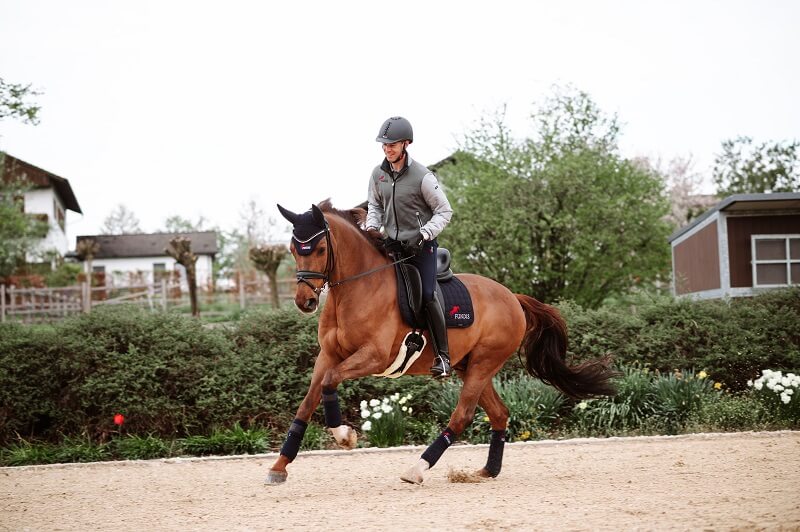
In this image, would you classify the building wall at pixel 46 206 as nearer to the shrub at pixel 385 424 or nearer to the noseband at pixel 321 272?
the shrub at pixel 385 424

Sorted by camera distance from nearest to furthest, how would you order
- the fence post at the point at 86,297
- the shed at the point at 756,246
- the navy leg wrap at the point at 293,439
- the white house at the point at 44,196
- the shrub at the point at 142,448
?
1. the navy leg wrap at the point at 293,439
2. the shrub at the point at 142,448
3. the shed at the point at 756,246
4. the fence post at the point at 86,297
5. the white house at the point at 44,196

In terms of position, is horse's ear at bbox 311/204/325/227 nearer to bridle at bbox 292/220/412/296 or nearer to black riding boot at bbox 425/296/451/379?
bridle at bbox 292/220/412/296

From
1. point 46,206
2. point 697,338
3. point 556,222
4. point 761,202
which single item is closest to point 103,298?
point 46,206

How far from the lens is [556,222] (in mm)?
24188

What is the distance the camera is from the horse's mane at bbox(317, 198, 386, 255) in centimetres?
780

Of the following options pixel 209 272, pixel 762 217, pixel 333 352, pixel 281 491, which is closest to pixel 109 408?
pixel 281 491

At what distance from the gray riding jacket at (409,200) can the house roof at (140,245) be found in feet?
207

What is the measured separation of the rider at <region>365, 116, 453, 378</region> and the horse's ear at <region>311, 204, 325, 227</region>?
79cm

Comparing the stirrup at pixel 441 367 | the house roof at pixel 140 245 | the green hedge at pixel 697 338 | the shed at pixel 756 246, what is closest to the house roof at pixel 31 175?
the house roof at pixel 140 245

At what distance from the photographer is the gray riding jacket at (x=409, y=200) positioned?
7828 mm

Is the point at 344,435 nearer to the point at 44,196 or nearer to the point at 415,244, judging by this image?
the point at 415,244

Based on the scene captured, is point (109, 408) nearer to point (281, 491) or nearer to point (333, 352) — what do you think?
point (281, 491)

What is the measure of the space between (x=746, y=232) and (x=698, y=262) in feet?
7.76

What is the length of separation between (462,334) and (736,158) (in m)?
47.0
